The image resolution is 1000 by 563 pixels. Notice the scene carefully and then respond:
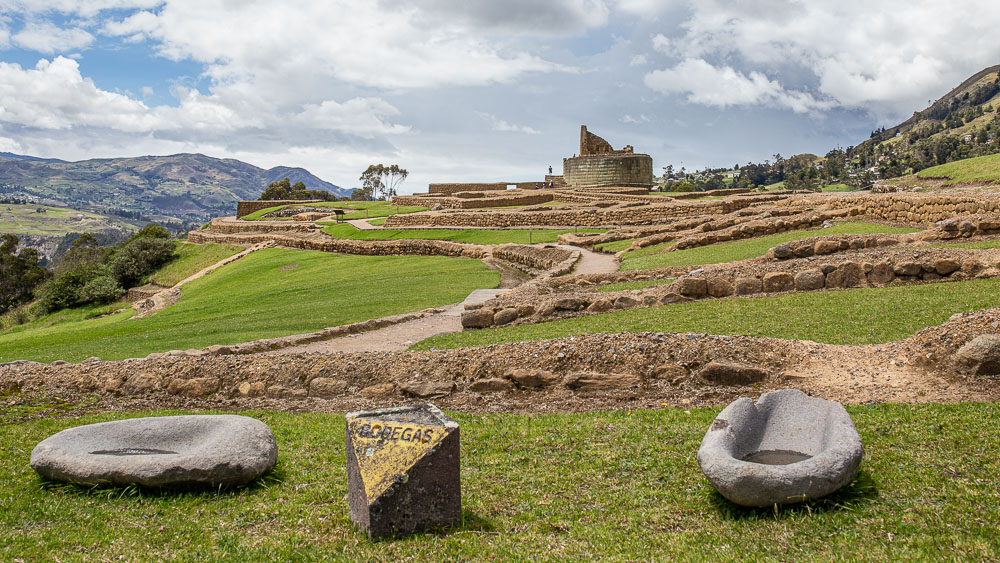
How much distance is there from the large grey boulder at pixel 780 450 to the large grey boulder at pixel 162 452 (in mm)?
4593

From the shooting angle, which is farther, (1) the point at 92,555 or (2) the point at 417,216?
(2) the point at 417,216

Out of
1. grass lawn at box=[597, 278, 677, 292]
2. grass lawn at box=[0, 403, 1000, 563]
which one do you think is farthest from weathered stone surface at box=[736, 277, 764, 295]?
grass lawn at box=[0, 403, 1000, 563]

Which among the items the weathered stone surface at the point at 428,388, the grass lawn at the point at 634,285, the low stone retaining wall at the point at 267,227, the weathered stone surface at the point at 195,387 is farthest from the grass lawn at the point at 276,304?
the low stone retaining wall at the point at 267,227

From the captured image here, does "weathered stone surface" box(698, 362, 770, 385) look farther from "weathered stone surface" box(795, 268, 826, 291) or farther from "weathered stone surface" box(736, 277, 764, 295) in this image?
"weathered stone surface" box(795, 268, 826, 291)

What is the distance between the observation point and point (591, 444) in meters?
7.98

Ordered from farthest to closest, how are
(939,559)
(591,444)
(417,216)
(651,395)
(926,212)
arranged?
(417,216)
(926,212)
(651,395)
(591,444)
(939,559)

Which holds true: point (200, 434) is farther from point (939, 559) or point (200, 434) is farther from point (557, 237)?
point (557, 237)

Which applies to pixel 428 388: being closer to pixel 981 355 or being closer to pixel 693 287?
pixel 981 355

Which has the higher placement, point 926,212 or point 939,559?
point 926,212

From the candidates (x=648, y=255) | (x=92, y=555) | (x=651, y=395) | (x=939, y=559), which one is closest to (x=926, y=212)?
(x=648, y=255)

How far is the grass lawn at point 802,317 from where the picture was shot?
40.1 feet

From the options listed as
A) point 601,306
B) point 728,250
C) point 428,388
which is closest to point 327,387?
point 428,388

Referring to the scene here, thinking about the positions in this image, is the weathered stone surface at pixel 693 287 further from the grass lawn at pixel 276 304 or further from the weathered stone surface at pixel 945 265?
the grass lawn at pixel 276 304

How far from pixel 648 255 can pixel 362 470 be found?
23269 millimetres
